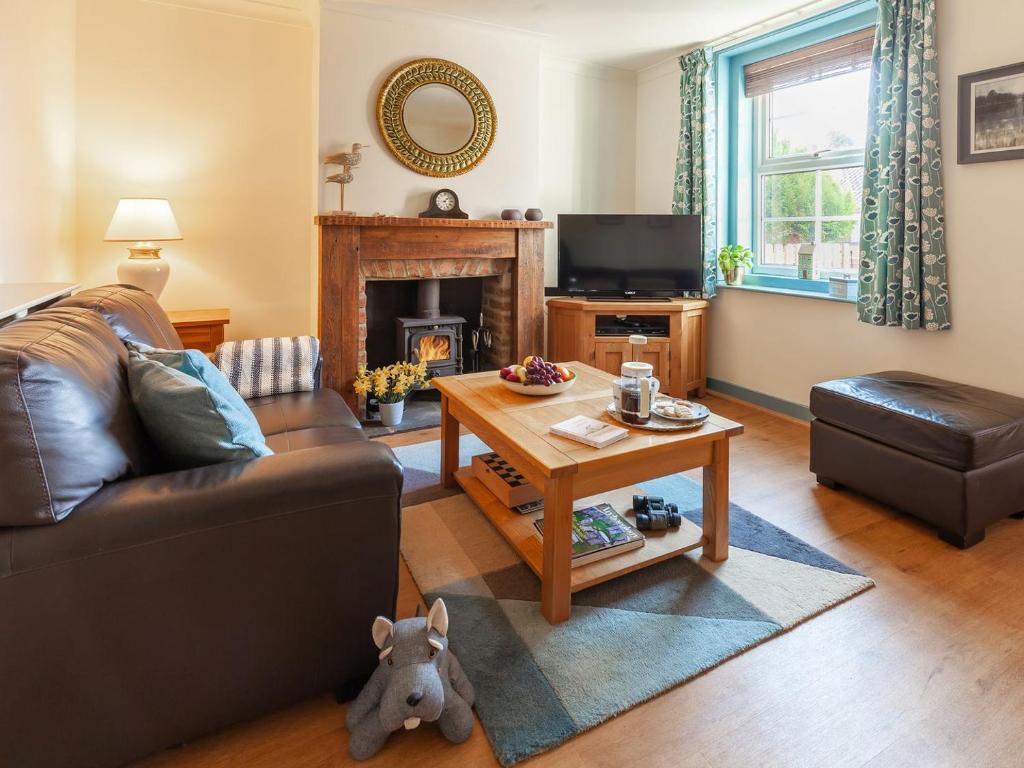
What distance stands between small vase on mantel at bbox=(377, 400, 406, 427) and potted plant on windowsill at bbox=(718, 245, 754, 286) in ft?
8.01

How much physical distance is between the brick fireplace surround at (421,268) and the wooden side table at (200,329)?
2.08 feet

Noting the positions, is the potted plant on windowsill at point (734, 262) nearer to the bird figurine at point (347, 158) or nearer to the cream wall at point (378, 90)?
the cream wall at point (378, 90)

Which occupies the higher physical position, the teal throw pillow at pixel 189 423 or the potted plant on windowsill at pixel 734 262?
the potted plant on windowsill at pixel 734 262

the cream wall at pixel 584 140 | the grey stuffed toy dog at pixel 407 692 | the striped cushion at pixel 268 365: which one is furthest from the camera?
the cream wall at pixel 584 140

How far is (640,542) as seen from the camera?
6.77 feet

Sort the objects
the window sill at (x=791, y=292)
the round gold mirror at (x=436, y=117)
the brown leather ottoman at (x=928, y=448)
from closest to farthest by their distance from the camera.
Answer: the brown leather ottoman at (x=928, y=448) → the window sill at (x=791, y=292) → the round gold mirror at (x=436, y=117)

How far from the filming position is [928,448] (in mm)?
2277

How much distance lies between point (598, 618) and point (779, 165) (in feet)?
11.4

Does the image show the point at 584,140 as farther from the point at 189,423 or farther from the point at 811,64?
the point at 189,423

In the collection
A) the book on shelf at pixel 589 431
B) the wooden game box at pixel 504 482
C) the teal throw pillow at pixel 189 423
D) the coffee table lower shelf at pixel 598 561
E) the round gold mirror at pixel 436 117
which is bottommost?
the coffee table lower shelf at pixel 598 561

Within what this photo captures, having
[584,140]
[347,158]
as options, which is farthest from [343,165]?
[584,140]

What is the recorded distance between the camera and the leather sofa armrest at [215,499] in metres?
1.12

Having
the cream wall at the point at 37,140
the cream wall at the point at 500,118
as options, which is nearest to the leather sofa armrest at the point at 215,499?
the cream wall at the point at 37,140

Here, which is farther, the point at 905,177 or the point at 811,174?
the point at 811,174
